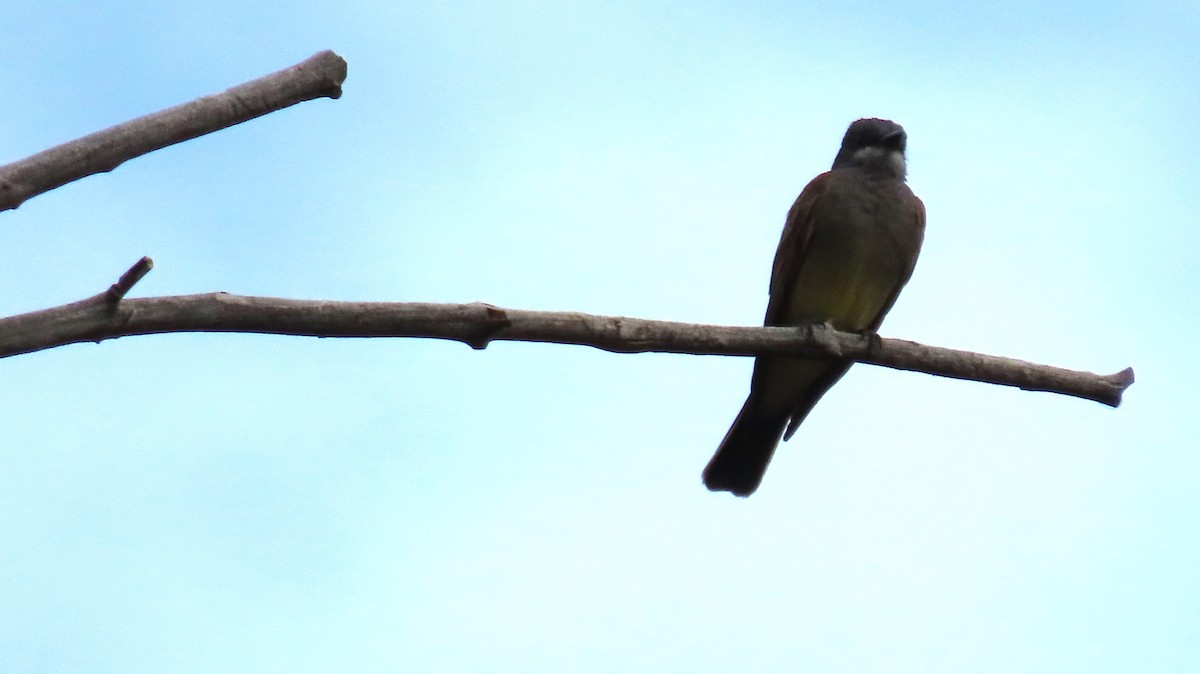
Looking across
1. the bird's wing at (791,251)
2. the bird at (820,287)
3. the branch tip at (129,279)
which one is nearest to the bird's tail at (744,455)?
the bird at (820,287)

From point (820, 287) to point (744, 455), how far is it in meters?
1.10

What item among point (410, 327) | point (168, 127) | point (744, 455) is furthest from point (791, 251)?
point (168, 127)

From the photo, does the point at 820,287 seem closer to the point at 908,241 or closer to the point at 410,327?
the point at 908,241

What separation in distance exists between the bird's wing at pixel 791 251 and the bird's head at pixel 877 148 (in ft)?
1.05

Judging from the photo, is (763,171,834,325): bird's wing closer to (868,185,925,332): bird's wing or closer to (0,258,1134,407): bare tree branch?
(868,185,925,332): bird's wing

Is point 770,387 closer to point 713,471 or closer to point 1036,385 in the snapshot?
point 713,471

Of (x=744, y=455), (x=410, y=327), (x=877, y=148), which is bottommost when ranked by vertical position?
Result: (x=744, y=455)

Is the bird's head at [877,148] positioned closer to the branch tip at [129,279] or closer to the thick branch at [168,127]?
the thick branch at [168,127]

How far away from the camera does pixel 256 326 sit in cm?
364

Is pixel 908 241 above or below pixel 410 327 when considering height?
above

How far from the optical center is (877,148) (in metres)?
8.32

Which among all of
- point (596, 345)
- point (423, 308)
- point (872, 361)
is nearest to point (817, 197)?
point (872, 361)

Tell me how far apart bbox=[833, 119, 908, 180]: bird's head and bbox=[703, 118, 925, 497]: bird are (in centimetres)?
19

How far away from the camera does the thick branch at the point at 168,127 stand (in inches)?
138
